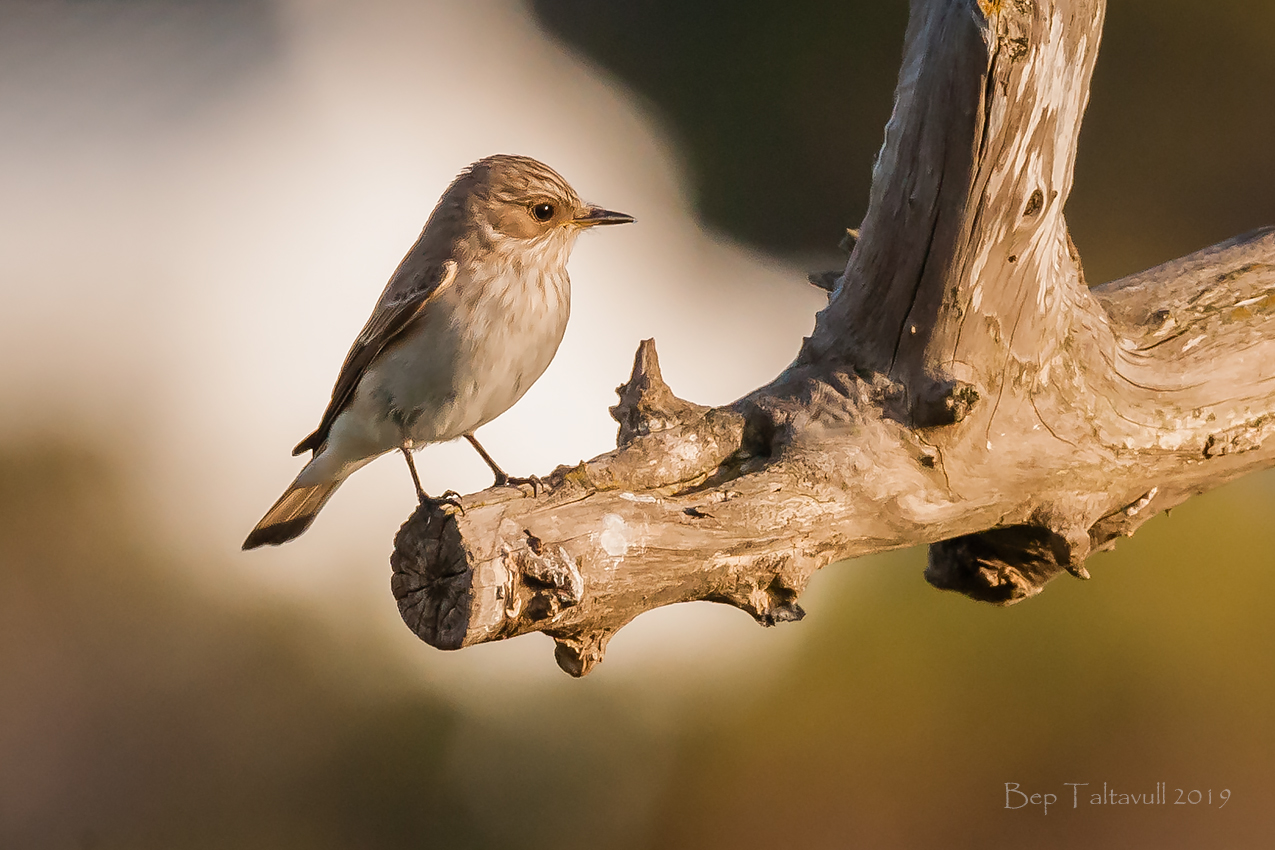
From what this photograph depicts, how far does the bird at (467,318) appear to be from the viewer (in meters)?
2.68

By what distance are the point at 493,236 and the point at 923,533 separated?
1.51m

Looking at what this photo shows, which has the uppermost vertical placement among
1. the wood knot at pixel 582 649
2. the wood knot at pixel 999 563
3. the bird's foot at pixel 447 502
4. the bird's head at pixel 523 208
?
the bird's head at pixel 523 208

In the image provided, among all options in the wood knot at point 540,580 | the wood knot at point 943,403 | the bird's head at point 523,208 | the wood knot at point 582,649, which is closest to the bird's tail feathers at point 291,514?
the bird's head at point 523,208

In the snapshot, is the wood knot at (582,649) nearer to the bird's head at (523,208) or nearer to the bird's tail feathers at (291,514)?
the bird's head at (523,208)

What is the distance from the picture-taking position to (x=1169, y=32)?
5590mm

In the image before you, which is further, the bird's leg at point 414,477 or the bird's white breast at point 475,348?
the bird's white breast at point 475,348

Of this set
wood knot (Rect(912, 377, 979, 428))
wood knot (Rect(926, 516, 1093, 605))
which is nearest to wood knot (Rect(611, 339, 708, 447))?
wood knot (Rect(912, 377, 979, 428))

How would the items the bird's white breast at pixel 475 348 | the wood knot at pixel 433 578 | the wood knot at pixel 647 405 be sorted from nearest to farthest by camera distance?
the wood knot at pixel 433 578, the wood knot at pixel 647 405, the bird's white breast at pixel 475 348

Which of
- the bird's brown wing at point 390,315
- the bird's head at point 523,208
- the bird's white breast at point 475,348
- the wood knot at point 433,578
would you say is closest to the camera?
the wood knot at point 433,578

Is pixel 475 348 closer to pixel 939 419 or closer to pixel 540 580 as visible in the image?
pixel 540 580

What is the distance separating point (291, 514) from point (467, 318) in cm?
116

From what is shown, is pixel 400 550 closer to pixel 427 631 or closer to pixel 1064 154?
pixel 427 631

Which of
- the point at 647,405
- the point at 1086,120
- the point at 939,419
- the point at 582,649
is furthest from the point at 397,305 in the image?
the point at 1086,120

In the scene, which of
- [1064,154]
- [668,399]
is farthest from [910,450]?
[1064,154]
